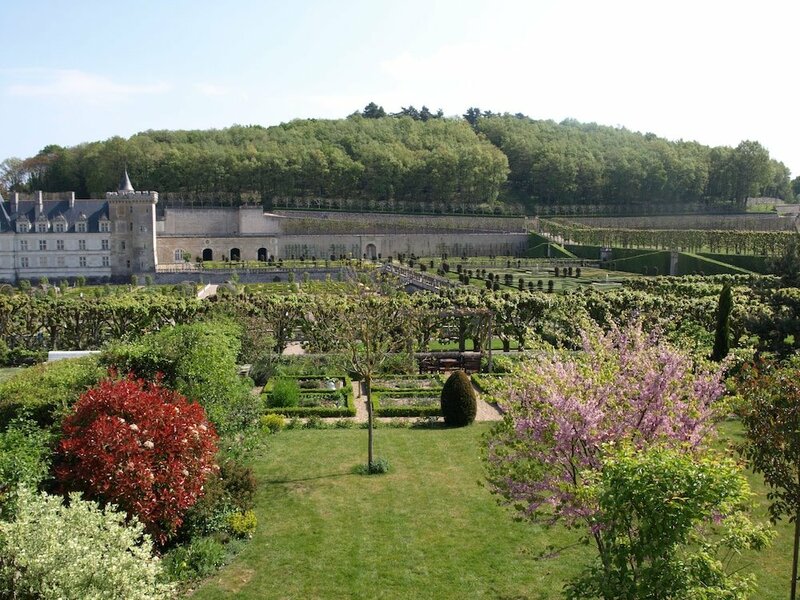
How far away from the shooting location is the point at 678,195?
105 metres

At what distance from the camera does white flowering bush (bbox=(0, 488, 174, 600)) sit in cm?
714

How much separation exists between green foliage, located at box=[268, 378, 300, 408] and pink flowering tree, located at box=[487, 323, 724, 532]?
11546 mm

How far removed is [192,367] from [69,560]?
22.8ft

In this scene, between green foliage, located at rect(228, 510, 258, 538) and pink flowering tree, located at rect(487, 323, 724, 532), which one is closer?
pink flowering tree, located at rect(487, 323, 724, 532)

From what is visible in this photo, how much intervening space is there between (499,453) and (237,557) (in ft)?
15.5

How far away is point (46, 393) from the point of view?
Answer: 1250cm

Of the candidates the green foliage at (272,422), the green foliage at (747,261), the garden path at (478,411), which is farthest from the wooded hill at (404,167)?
the green foliage at (272,422)

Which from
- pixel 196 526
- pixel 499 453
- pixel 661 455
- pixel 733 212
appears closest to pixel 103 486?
pixel 196 526

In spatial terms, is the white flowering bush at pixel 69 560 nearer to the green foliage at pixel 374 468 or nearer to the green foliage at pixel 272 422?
the green foliage at pixel 374 468

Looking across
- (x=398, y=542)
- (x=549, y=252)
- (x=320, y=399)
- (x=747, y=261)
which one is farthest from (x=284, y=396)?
(x=549, y=252)

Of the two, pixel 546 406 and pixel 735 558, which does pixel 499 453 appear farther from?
pixel 735 558

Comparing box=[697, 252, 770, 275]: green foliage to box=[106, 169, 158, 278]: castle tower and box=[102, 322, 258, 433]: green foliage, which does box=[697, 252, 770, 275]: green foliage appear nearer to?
box=[102, 322, 258, 433]: green foliage

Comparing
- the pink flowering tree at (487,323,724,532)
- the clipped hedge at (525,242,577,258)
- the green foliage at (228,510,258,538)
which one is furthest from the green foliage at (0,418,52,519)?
the clipped hedge at (525,242,577,258)

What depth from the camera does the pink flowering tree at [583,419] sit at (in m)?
8.07
